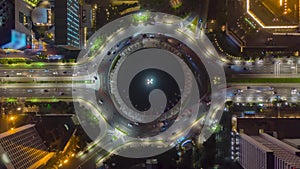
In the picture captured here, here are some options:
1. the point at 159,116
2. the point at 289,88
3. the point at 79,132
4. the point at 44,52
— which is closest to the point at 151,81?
the point at 159,116

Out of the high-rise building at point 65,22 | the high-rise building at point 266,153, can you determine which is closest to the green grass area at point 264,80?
the high-rise building at point 266,153

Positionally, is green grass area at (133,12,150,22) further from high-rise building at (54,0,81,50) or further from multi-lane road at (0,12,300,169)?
high-rise building at (54,0,81,50)

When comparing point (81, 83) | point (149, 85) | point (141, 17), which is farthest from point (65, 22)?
point (149, 85)

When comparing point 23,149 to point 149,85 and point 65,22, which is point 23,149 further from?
point 149,85

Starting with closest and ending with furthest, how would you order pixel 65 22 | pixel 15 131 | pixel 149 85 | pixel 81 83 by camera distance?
1. pixel 65 22
2. pixel 15 131
3. pixel 81 83
4. pixel 149 85

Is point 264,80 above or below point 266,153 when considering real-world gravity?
above

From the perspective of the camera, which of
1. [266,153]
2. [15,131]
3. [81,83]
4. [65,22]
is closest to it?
[266,153]

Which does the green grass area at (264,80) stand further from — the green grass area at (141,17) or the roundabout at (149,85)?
the green grass area at (141,17)
